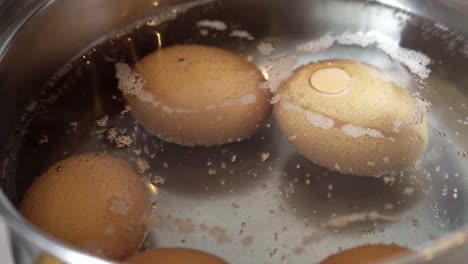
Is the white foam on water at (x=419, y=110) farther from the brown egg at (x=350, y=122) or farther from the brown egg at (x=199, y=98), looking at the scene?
the brown egg at (x=199, y=98)

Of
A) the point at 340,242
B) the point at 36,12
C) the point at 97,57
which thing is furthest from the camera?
the point at 97,57

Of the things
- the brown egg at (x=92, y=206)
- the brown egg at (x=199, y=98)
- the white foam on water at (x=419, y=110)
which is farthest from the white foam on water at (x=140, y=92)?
the white foam on water at (x=419, y=110)

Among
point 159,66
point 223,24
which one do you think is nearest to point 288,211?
point 159,66

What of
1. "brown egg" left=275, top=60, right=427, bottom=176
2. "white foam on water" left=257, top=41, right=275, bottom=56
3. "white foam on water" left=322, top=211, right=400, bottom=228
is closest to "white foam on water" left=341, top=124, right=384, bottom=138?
"brown egg" left=275, top=60, right=427, bottom=176

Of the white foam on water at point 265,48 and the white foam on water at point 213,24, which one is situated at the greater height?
the white foam on water at point 213,24

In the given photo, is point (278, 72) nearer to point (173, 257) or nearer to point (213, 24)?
point (213, 24)

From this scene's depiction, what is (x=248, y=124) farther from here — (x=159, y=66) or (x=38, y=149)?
(x=38, y=149)

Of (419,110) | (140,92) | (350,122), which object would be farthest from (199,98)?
(419,110)
